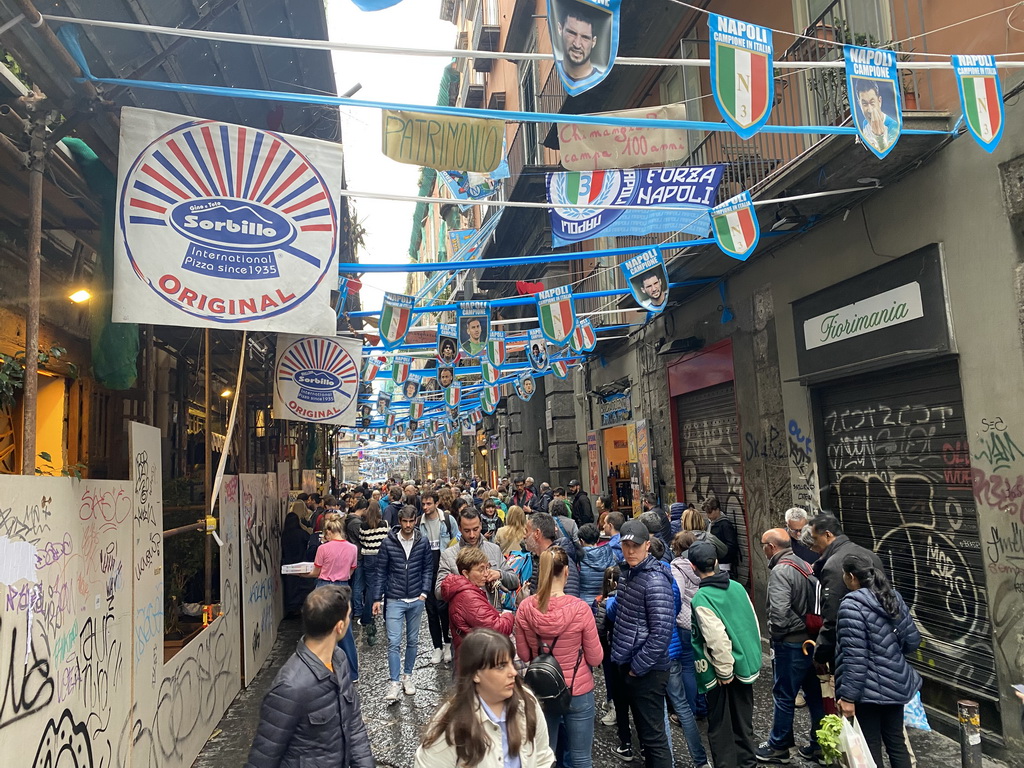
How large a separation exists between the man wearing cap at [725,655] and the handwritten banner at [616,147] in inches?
147

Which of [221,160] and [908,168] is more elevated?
[908,168]

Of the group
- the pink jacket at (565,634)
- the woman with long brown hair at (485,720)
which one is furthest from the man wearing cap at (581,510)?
the woman with long brown hair at (485,720)

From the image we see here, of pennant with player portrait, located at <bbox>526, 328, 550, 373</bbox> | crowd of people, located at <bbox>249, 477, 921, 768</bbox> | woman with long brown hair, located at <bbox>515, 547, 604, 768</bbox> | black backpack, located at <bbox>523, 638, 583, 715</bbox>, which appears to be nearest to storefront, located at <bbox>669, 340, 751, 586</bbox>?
pennant with player portrait, located at <bbox>526, 328, 550, 373</bbox>

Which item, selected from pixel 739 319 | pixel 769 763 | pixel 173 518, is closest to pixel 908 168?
pixel 739 319

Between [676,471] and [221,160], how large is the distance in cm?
1047

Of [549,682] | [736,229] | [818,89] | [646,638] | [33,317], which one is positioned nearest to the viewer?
[33,317]

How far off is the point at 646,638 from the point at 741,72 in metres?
3.74

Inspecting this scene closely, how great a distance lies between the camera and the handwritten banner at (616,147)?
670cm

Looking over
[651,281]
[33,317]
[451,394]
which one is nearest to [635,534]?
[33,317]

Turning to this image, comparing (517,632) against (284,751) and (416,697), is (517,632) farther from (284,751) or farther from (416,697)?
(416,697)

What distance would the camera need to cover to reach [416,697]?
23.5ft

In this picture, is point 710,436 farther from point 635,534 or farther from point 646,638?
point 646,638

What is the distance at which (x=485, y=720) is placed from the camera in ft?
9.02

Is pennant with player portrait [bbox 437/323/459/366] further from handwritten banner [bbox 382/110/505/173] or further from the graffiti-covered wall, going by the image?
the graffiti-covered wall
